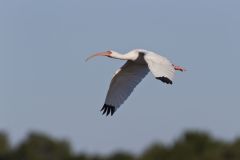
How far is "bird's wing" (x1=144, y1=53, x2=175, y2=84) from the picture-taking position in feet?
102

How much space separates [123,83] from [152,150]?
55.4 meters

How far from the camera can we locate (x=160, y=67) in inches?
1249

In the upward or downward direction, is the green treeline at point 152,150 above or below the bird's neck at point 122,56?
above

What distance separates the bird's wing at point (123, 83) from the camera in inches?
1356

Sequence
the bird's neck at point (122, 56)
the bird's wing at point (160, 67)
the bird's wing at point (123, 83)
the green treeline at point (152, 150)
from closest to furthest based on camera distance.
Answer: the bird's wing at point (160, 67), the bird's neck at point (122, 56), the bird's wing at point (123, 83), the green treeline at point (152, 150)

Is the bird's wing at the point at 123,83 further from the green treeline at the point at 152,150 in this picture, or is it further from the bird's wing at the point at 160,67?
the green treeline at the point at 152,150

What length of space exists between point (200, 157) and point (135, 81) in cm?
5101


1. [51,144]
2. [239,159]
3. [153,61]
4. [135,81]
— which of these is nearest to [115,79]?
[135,81]

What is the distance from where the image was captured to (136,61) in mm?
33812

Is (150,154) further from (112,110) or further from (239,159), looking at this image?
(112,110)

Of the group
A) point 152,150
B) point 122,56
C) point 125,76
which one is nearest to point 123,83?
point 125,76

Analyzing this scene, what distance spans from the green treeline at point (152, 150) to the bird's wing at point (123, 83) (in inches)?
1898

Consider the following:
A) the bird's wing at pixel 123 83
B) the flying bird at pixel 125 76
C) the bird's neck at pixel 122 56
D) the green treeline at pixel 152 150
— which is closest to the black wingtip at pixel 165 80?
the flying bird at pixel 125 76

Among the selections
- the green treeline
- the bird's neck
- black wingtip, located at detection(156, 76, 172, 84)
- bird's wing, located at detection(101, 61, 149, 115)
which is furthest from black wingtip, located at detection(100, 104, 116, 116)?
the green treeline
